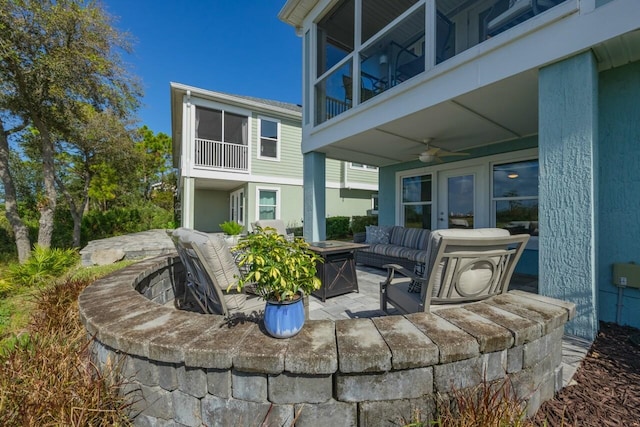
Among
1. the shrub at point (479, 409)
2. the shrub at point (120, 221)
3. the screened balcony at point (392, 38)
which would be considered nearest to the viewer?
the shrub at point (479, 409)

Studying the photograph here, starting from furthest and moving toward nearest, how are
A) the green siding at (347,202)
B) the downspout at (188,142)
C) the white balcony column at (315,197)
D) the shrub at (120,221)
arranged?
the green siding at (347,202)
the shrub at (120,221)
the downspout at (188,142)
the white balcony column at (315,197)

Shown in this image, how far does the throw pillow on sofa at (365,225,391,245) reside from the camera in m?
6.14

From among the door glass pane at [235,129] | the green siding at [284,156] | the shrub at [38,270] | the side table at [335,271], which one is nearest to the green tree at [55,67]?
the shrub at [38,270]

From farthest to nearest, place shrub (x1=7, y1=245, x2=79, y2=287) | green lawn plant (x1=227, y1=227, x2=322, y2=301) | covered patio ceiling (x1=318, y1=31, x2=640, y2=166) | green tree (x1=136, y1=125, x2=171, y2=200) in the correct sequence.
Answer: green tree (x1=136, y1=125, x2=171, y2=200), shrub (x1=7, y1=245, x2=79, y2=287), covered patio ceiling (x1=318, y1=31, x2=640, y2=166), green lawn plant (x1=227, y1=227, x2=322, y2=301)

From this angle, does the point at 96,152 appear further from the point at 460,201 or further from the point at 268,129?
the point at 460,201

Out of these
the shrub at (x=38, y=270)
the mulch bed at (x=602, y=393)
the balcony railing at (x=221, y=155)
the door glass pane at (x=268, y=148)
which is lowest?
the mulch bed at (x=602, y=393)

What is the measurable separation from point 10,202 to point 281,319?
8.49m

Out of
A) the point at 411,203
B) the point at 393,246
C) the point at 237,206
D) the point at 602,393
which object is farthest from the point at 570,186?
the point at 237,206

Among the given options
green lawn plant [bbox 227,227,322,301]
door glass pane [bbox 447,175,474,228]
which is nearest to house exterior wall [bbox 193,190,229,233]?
door glass pane [bbox 447,175,474,228]

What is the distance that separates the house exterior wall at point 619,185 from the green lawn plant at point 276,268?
3383 mm

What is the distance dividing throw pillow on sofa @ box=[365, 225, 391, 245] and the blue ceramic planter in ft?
15.8

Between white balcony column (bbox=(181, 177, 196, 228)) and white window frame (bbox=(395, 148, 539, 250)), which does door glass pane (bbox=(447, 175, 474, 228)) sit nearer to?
white window frame (bbox=(395, 148, 539, 250))

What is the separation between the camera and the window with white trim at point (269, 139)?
10914 mm

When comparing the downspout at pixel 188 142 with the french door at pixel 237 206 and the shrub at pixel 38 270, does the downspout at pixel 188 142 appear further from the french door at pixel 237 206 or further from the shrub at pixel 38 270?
the shrub at pixel 38 270
